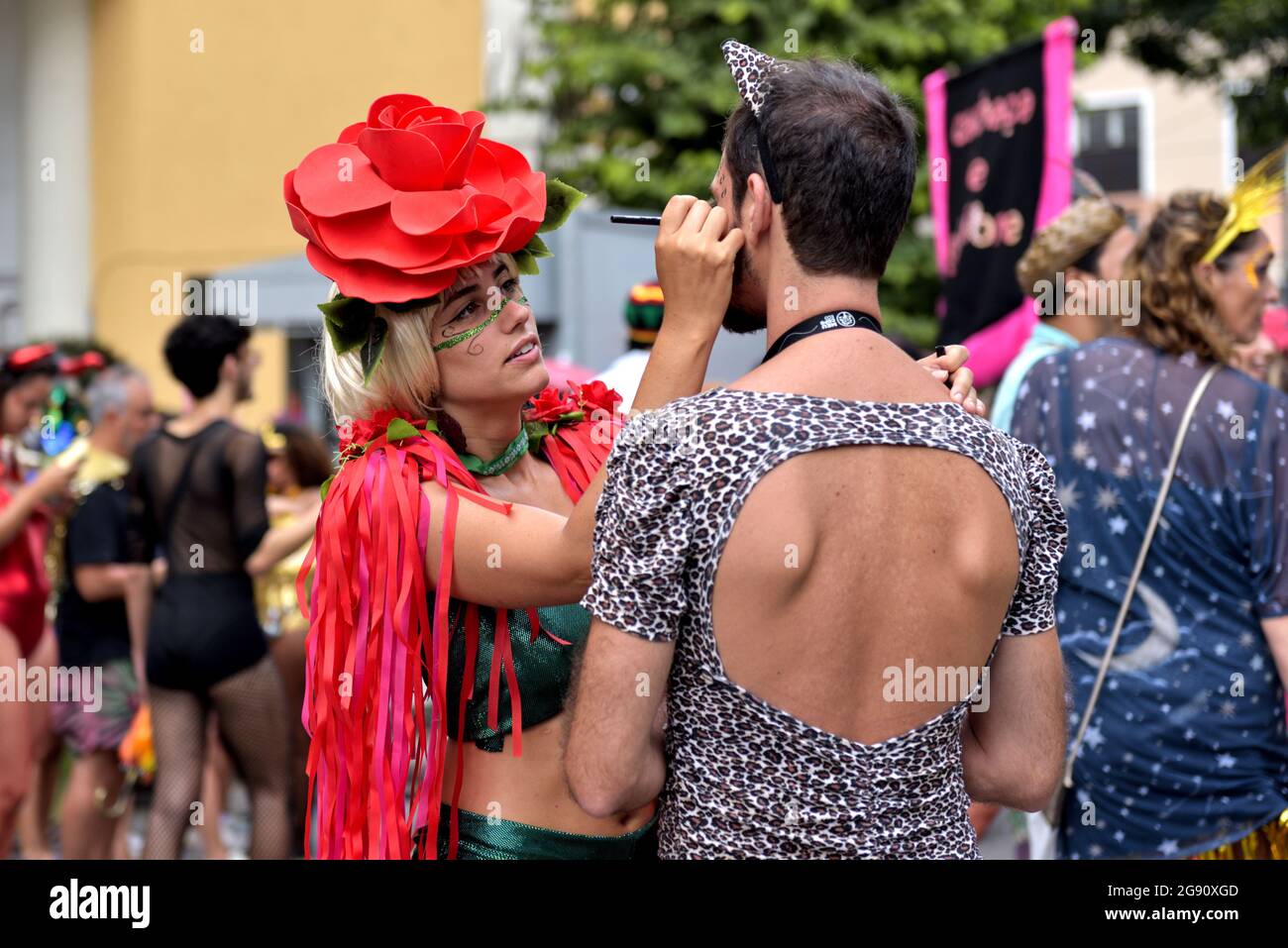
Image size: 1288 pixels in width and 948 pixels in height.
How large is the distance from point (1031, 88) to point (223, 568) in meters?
3.19

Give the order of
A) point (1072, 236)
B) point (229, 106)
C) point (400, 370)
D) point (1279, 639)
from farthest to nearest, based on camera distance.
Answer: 1. point (229, 106)
2. point (1072, 236)
3. point (1279, 639)
4. point (400, 370)

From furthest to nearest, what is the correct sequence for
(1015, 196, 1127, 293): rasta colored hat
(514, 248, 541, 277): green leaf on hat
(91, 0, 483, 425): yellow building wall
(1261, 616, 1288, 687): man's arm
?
(91, 0, 483, 425): yellow building wall, (1015, 196, 1127, 293): rasta colored hat, (1261, 616, 1288, 687): man's arm, (514, 248, 541, 277): green leaf on hat

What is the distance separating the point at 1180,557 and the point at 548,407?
1.56 m

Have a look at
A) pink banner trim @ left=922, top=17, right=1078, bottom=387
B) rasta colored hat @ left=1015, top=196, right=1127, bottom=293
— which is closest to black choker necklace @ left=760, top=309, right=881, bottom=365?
rasta colored hat @ left=1015, top=196, right=1127, bottom=293

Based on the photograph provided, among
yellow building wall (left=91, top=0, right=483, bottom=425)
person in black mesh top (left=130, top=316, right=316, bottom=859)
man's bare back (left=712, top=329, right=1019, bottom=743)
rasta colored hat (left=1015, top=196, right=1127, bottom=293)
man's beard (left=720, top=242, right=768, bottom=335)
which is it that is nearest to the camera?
man's bare back (left=712, top=329, right=1019, bottom=743)

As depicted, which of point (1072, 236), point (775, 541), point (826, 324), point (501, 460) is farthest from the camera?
point (1072, 236)

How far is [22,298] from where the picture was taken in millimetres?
13633

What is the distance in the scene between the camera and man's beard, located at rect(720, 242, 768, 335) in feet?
5.86

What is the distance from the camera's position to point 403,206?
213 cm

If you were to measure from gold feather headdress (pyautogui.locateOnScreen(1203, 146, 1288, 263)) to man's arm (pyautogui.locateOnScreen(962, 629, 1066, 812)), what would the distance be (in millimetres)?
1812

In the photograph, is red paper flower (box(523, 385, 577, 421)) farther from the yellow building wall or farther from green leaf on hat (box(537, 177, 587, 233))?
the yellow building wall

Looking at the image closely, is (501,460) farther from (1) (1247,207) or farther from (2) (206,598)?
(2) (206,598)

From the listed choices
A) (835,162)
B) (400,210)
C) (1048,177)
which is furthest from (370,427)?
(1048,177)

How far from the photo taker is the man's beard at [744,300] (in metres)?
1.79
